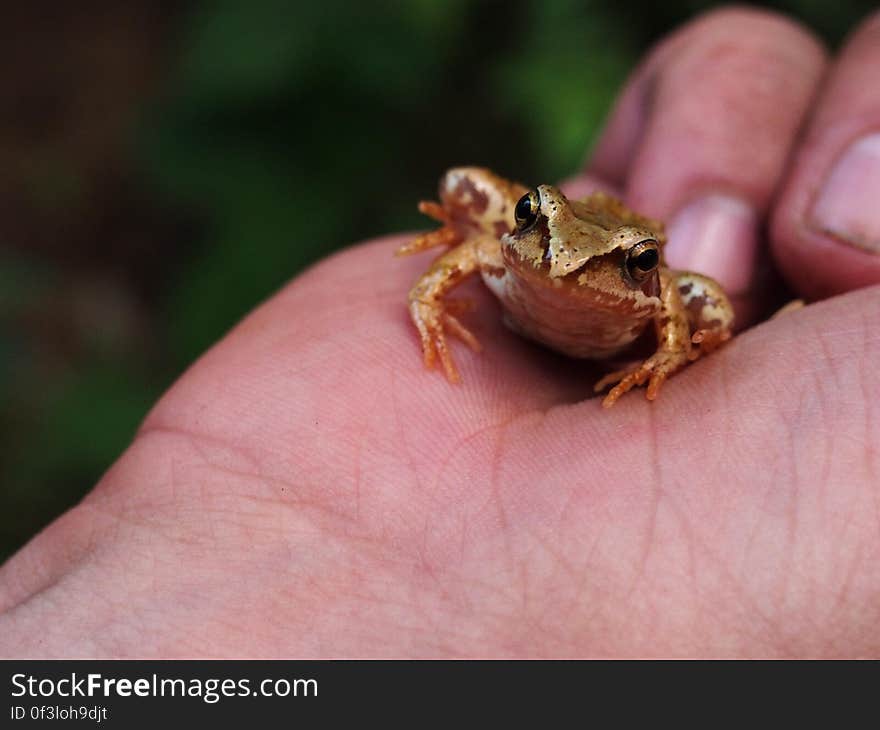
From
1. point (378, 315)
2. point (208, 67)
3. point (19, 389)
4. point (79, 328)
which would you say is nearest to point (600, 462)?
point (378, 315)

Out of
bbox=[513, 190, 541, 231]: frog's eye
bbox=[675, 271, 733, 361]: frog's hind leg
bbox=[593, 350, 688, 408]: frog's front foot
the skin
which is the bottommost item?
the skin

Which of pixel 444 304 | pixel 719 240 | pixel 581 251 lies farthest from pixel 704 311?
pixel 444 304

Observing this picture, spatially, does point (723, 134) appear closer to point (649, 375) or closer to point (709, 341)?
point (709, 341)

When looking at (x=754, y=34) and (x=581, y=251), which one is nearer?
(x=581, y=251)

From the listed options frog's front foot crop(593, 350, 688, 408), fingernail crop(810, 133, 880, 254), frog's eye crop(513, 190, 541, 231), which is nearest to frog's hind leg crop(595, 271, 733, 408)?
frog's front foot crop(593, 350, 688, 408)

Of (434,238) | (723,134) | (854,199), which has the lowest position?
(854,199)

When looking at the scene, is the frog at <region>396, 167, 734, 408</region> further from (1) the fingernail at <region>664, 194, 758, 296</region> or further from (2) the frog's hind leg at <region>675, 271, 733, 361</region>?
(1) the fingernail at <region>664, 194, 758, 296</region>
